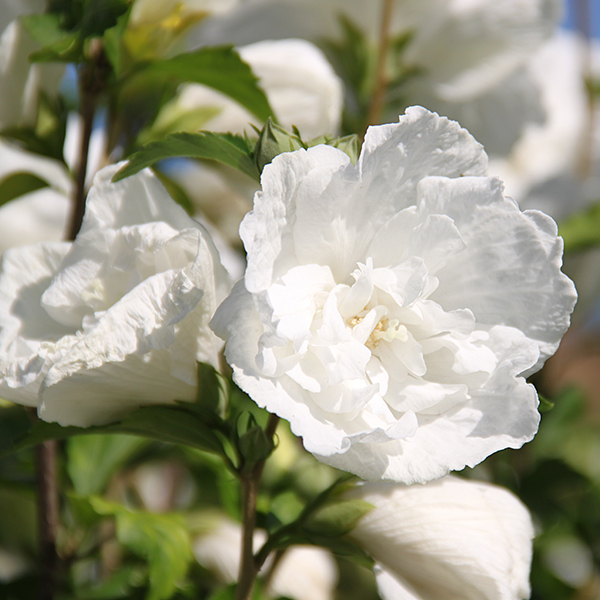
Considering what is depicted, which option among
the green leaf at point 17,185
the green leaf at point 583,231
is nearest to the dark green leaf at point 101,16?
the green leaf at point 17,185

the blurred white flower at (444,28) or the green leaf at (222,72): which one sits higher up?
the green leaf at (222,72)

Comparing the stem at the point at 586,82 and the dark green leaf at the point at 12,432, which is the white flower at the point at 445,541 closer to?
the dark green leaf at the point at 12,432

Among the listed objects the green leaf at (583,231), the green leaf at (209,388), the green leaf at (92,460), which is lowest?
the green leaf at (92,460)

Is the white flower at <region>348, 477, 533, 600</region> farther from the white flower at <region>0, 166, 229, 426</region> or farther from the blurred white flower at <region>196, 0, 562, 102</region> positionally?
the blurred white flower at <region>196, 0, 562, 102</region>

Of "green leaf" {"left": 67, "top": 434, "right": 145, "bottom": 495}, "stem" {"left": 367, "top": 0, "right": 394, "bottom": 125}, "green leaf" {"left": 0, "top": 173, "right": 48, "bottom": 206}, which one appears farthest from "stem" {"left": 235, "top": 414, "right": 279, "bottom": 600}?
"stem" {"left": 367, "top": 0, "right": 394, "bottom": 125}

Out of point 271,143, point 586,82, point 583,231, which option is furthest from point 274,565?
point 586,82

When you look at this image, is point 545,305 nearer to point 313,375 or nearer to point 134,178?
point 313,375

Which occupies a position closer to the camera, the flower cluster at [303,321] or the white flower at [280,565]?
the flower cluster at [303,321]

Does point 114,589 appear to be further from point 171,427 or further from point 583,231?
point 583,231
